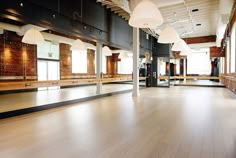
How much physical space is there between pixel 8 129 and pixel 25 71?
8187 millimetres

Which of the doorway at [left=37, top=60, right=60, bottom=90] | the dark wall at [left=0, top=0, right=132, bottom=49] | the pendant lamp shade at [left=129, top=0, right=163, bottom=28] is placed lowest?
the doorway at [left=37, top=60, right=60, bottom=90]

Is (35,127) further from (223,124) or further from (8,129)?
(223,124)

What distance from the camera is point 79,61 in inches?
603

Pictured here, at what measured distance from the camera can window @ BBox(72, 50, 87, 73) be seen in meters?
14.8

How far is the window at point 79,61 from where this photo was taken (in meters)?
14.8

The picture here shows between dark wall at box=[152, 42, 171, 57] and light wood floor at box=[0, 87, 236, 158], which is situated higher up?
dark wall at box=[152, 42, 171, 57]

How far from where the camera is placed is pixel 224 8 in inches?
286

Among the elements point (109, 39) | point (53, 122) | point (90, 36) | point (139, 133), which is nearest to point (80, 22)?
point (90, 36)

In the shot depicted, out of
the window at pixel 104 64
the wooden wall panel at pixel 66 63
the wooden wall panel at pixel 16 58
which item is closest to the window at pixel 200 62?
the window at pixel 104 64

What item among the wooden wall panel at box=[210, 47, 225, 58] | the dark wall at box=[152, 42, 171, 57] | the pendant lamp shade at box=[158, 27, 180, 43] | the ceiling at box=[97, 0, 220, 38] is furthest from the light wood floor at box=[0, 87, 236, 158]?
the wooden wall panel at box=[210, 47, 225, 58]

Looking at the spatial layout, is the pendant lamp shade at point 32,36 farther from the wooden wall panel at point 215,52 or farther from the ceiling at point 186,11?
the wooden wall panel at point 215,52

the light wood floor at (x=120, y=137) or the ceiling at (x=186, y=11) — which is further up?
the ceiling at (x=186, y=11)

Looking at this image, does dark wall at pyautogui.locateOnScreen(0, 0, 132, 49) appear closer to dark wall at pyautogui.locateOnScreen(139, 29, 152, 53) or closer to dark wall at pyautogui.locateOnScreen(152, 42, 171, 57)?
dark wall at pyautogui.locateOnScreen(139, 29, 152, 53)

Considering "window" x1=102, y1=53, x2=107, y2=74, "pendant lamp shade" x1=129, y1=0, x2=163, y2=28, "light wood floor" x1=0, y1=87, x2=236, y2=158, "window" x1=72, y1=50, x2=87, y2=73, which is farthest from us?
"window" x1=102, y1=53, x2=107, y2=74
